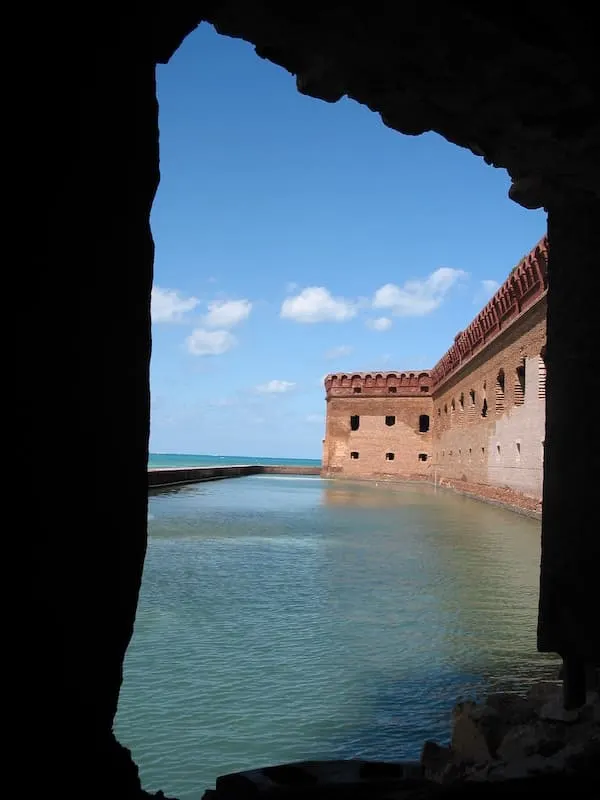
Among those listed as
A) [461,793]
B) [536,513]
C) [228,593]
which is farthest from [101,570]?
[536,513]

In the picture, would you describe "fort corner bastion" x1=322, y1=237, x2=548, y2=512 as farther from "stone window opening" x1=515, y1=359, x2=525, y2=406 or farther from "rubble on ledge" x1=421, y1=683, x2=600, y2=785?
"rubble on ledge" x1=421, y1=683, x2=600, y2=785

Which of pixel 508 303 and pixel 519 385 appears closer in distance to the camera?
pixel 519 385

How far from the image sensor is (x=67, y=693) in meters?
1.71

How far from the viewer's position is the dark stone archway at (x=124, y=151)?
1.71 metres

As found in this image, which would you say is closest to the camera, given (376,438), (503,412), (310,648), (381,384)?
(310,648)

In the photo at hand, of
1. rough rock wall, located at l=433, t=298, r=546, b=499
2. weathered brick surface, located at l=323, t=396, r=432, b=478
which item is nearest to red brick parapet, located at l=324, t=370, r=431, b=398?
weathered brick surface, located at l=323, t=396, r=432, b=478

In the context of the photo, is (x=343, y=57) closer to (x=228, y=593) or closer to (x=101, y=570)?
(x=101, y=570)

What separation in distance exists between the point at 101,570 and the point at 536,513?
47.8 feet

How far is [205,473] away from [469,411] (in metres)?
11.0

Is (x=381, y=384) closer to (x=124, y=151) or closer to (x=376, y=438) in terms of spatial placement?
(x=376, y=438)

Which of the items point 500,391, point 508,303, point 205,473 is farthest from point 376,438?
point 508,303

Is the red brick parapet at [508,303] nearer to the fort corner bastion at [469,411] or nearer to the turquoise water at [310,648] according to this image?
the fort corner bastion at [469,411]

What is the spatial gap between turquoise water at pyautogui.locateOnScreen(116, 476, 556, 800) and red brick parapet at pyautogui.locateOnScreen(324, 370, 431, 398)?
26.3 metres

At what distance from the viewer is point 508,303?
19.3 metres
